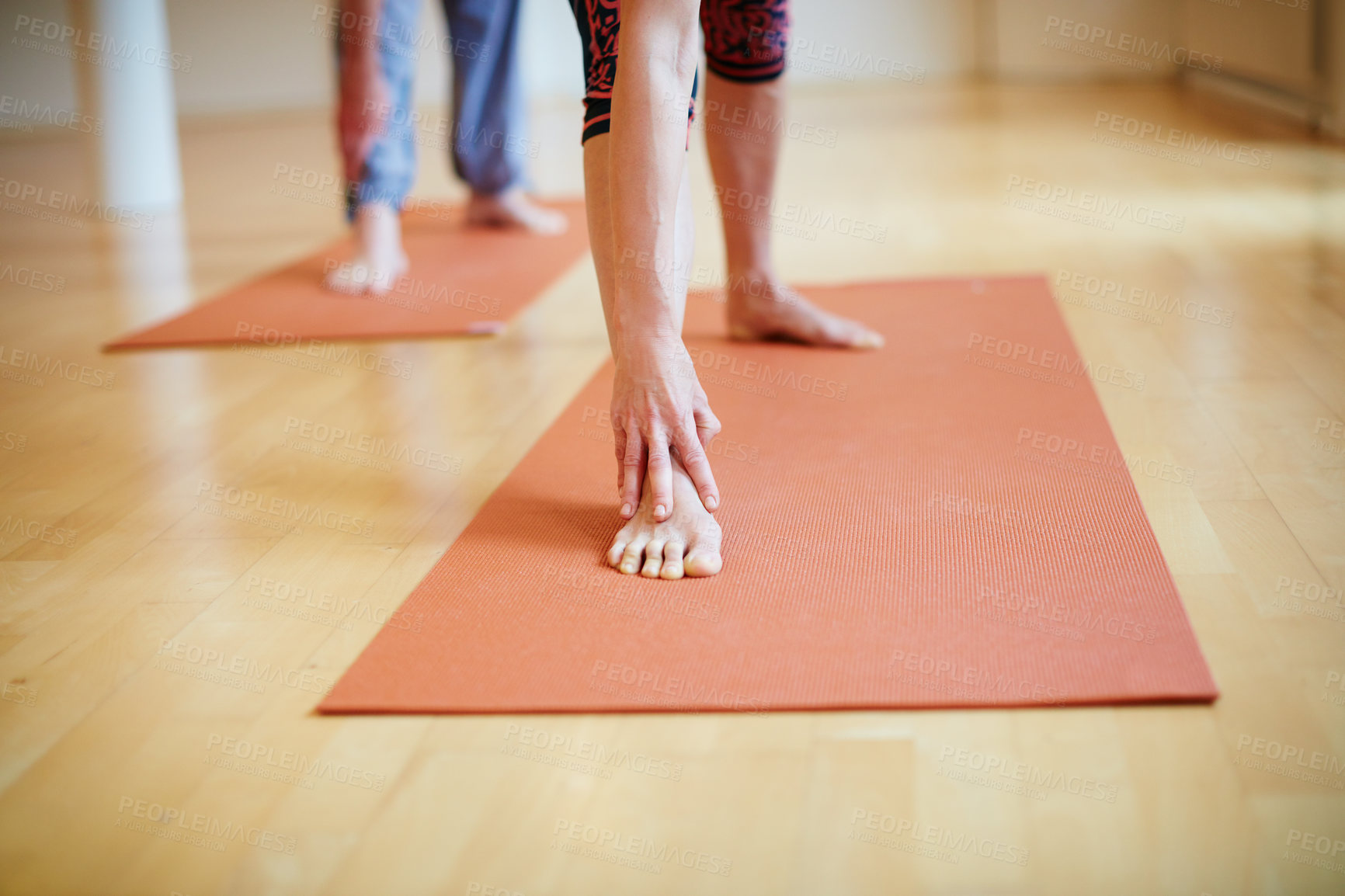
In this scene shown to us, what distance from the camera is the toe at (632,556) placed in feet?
3.83

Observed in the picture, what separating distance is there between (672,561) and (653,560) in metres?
0.02

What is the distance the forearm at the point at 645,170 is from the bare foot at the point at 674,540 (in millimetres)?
154

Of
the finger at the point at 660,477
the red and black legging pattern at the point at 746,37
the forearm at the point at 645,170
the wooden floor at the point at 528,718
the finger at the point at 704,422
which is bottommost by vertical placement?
the wooden floor at the point at 528,718

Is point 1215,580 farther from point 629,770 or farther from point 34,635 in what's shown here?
point 34,635

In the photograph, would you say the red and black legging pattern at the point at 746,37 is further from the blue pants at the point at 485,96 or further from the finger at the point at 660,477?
the blue pants at the point at 485,96

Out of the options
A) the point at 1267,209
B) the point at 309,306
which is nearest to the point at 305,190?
the point at 309,306

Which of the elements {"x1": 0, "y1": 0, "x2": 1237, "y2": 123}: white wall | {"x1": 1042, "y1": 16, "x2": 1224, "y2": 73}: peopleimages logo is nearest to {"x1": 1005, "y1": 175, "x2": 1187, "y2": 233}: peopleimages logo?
{"x1": 1042, "y1": 16, "x2": 1224, "y2": 73}: peopleimages logo

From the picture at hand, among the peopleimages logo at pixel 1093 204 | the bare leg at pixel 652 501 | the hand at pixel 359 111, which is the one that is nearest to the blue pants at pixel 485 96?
the hand at pixel 359 111

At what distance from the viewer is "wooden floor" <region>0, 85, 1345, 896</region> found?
0.78m

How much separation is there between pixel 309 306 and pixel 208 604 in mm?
1331

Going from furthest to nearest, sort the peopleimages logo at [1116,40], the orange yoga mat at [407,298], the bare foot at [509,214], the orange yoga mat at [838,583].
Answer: the peopleimages logo at [1116,40], the bare foot at [509,214], the orange yoga mat at [407,298], the orange yoga mat at [838,583]

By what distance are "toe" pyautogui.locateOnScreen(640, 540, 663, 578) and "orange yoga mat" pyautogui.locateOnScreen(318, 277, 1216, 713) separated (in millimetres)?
14

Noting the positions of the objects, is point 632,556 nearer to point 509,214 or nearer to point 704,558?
point 704,558

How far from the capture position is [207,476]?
154 cm
